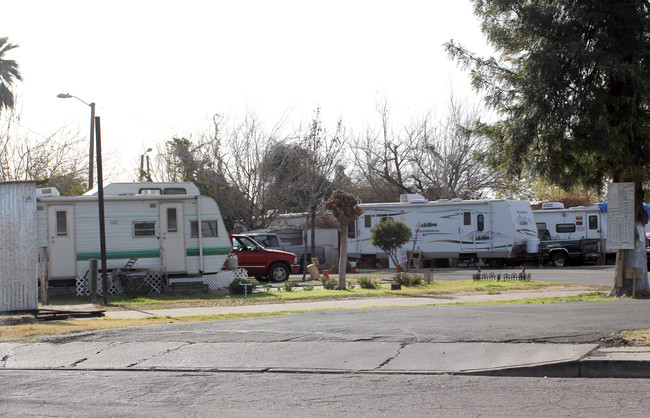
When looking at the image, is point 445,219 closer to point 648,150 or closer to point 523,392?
point 648,150

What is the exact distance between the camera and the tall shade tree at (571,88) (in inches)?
570

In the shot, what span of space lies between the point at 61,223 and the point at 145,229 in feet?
7.89

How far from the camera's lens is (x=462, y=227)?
3042 centimetres

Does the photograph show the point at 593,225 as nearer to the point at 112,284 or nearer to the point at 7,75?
the point at 112,284

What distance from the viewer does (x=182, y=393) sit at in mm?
7145

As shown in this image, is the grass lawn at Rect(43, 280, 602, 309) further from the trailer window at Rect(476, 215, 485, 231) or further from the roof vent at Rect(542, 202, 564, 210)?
the roof vent at Rect(542, 202, 564, 210)

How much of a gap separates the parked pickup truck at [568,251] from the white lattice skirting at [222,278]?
52.8 feet

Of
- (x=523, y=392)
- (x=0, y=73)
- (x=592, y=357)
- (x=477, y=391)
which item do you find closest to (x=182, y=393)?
(x=477, y=391)

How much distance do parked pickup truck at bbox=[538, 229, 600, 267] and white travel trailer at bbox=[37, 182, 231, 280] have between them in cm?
1670

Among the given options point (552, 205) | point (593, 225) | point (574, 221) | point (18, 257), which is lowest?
point (18, 257)

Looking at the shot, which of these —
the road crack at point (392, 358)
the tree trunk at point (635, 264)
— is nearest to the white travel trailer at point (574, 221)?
the tree trunk at point (635, 264)

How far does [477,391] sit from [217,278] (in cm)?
1425

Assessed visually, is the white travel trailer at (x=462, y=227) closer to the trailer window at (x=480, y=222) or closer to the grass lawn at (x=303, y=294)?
the trailer window at (x=480, y=222)

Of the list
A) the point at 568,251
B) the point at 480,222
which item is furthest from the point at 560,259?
the point at 480,222
